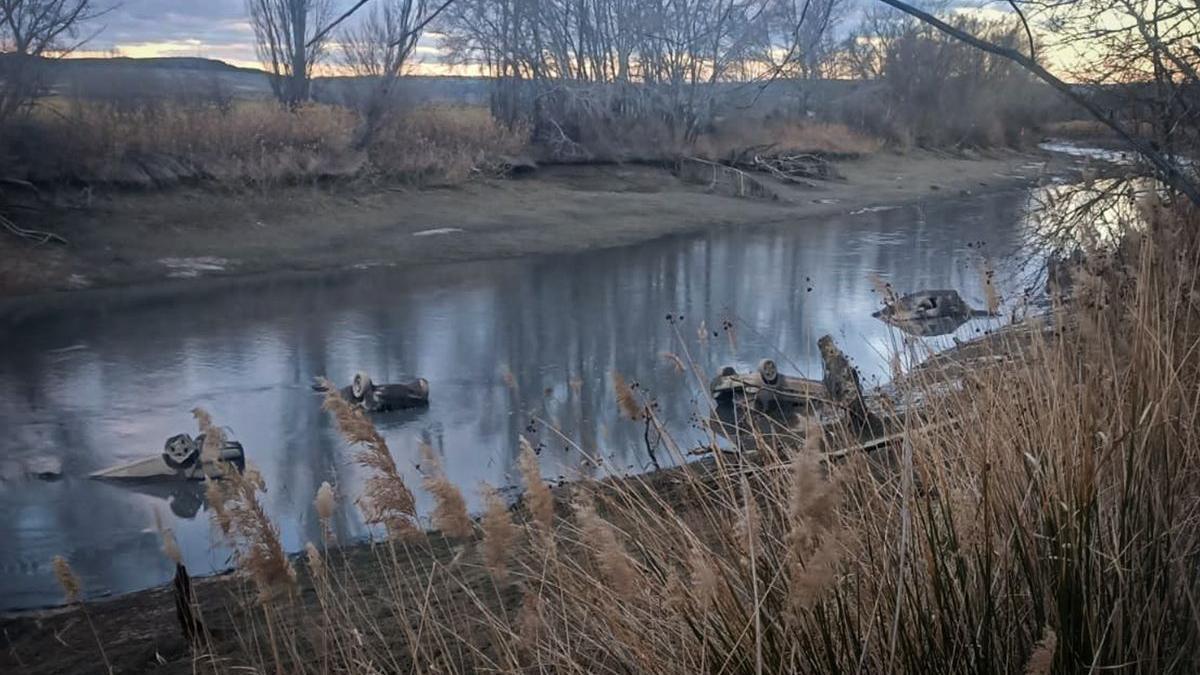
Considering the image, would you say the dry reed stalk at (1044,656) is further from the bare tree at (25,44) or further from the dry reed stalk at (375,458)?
the bare tree at (25,44)

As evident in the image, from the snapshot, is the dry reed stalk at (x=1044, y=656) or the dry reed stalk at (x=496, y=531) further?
the dry reed stalk at (x=496, y=531)

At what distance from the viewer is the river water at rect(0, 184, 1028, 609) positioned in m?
7.57

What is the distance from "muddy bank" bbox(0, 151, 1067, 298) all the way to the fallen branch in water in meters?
0.15

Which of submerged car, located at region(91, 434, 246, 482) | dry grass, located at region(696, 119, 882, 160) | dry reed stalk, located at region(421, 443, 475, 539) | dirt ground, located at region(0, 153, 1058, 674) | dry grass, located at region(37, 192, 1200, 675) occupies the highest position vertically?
dry grass, located at region(696, 119, 882, 160)

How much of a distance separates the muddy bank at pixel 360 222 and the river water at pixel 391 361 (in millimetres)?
998

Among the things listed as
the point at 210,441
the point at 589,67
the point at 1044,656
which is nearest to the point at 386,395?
the point at 210,441

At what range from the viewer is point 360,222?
69.5 ft

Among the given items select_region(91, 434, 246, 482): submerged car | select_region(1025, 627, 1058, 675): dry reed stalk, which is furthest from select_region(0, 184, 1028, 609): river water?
select_region(1025, 627, 1058, 675): dry reed stalk

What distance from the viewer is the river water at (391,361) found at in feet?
24.8

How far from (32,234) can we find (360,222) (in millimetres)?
5387

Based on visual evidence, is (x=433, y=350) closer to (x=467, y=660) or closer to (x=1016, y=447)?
(x=467, y=660)

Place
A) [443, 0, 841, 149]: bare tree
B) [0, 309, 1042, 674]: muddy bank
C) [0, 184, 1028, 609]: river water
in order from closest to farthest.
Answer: [0, 309, 1042, 674]: muddy bank < [0, 184, 1028, 609]: river water < [443, 0, 841, 149]: bare tree

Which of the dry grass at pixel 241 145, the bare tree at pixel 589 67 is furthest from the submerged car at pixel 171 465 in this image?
the bare tree at pixel 589 67

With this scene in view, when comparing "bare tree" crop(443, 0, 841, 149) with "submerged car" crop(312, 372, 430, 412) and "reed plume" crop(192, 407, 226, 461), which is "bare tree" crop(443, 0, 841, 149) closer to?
"submerged car" crop(312, 372, 430, 412)
